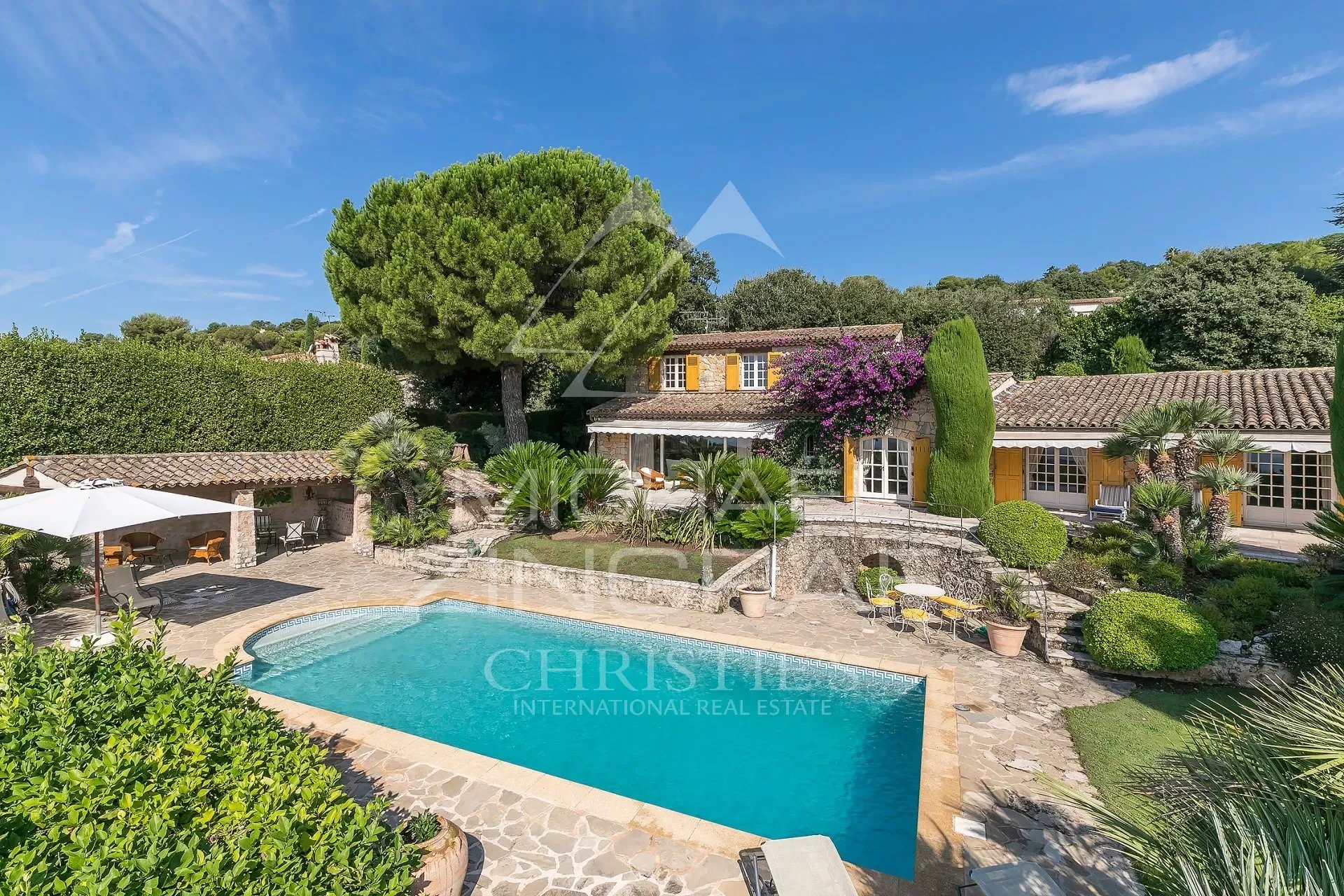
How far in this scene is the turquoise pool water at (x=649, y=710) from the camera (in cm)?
931

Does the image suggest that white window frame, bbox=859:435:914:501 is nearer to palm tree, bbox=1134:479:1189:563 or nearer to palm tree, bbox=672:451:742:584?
palm tree, bbox=672:451:742:584

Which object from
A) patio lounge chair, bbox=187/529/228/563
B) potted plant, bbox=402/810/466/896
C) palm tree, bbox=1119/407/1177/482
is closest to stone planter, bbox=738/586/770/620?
palm tree, bbox=1119/407/1177/482

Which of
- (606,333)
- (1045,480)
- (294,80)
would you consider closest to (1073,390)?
(1045,480)

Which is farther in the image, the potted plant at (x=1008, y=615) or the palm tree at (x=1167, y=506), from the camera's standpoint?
the palm tree at (x=1167, y=506)

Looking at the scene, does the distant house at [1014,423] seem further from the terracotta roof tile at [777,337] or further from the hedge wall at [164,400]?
the hedge wall at [164,400]

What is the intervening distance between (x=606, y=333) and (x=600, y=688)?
66.0ft

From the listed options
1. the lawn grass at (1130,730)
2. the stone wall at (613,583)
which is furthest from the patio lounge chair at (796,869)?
the stone wall at (613,583)

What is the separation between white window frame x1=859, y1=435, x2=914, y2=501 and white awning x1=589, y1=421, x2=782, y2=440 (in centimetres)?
438

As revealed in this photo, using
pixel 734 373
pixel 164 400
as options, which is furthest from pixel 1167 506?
pixel 164 400

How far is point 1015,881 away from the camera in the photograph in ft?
19.5

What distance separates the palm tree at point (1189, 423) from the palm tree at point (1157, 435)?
13 cm

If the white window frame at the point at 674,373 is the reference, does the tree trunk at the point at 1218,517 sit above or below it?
below

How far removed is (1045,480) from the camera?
84.2 ft

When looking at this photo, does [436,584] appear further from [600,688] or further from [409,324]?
[409,324]
